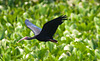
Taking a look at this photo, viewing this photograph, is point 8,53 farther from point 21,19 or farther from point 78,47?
point 21,19

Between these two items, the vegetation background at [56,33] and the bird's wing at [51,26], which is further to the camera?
the vegetation background at [56,33]

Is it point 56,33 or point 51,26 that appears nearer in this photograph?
point 51,26

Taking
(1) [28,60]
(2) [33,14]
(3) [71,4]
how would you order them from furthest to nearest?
(3) [71,4] < (2) [33,14] < (1) [28,60]

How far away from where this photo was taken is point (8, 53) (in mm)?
5938

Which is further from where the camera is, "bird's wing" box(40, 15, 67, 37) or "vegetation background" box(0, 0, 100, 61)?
"vegetation background" box(0, 0, 100, 61)

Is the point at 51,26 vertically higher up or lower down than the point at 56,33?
higher up

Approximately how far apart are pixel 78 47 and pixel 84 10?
9.37 feet

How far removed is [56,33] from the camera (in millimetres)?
7156

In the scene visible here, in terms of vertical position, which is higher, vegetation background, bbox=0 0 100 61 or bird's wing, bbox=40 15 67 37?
bird's wing, bbox=40 15 67 37

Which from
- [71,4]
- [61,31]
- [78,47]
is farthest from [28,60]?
[71,4]

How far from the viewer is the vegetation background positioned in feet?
18.9

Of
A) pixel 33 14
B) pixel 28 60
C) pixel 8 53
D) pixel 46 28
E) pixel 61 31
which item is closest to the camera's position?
pixel 46 28

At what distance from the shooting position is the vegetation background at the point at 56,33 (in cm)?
576

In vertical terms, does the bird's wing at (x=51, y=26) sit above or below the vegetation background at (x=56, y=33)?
above
